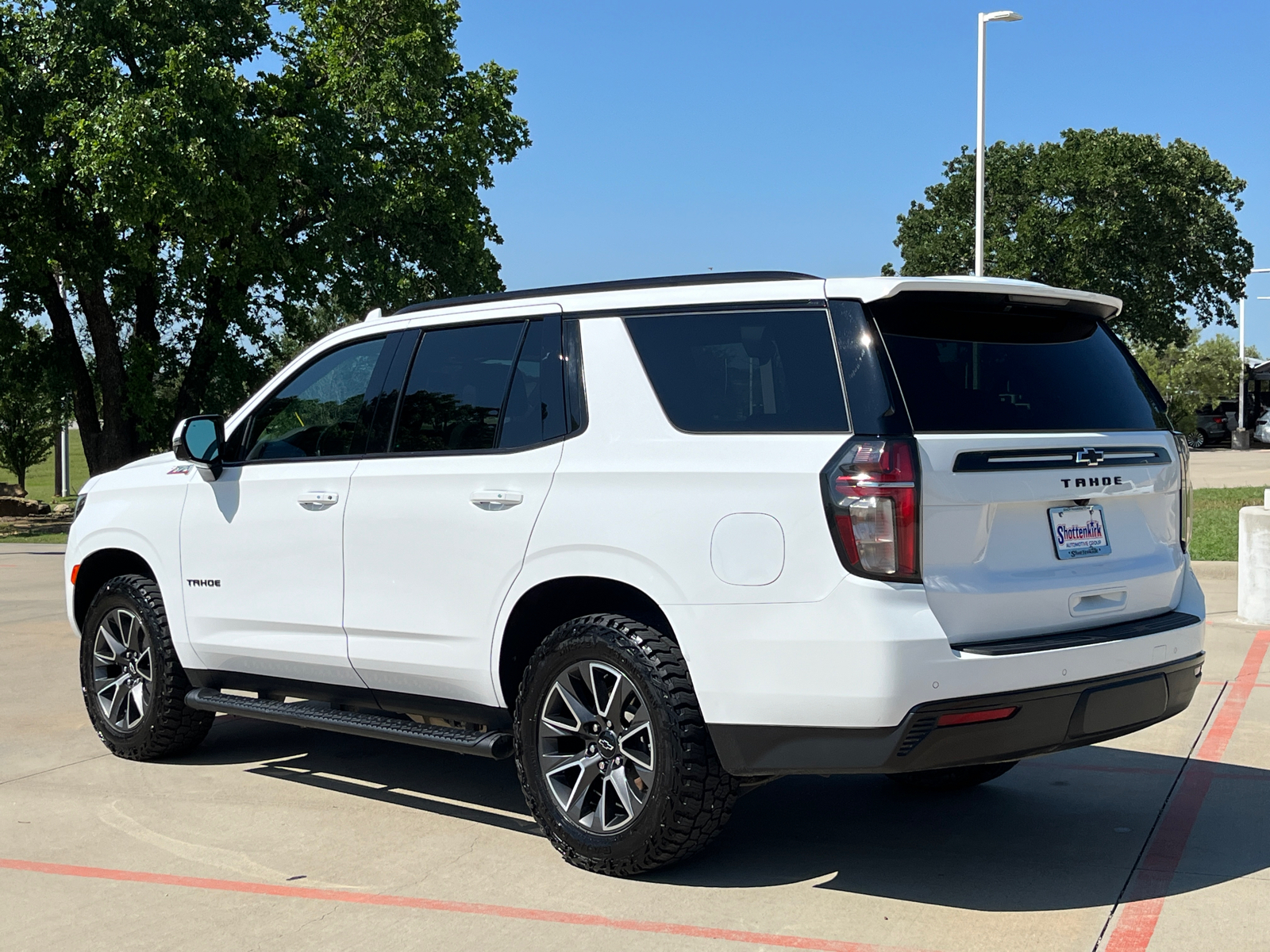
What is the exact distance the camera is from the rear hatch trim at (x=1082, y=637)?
411cm

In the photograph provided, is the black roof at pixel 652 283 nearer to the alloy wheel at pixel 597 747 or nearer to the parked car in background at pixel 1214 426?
the alloy wheel at pixel 597 747

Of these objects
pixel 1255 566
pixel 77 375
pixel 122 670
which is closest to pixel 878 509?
pixel 122 670

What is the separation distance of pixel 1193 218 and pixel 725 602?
49.8 meters

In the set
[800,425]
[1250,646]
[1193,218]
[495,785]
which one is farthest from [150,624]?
[1193,218]

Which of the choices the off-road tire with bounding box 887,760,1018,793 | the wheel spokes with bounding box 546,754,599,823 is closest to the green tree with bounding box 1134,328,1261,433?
the off-road tire with bounding box 887,760,1018,793

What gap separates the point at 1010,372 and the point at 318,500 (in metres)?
2.82

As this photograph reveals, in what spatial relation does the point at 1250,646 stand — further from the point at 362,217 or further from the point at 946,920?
the point at 362,217

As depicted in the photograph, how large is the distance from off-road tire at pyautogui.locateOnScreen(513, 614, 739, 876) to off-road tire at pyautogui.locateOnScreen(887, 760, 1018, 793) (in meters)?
1.57

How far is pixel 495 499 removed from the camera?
16.2 feet

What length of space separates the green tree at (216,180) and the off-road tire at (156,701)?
592 inches

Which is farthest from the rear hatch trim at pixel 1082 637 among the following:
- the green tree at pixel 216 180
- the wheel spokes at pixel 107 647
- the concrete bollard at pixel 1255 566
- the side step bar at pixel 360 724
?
the green tree at pixel 216 180

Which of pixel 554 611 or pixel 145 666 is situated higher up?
pixel 554 611

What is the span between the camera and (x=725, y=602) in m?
4.27

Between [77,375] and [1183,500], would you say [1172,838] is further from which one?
[77,375]
